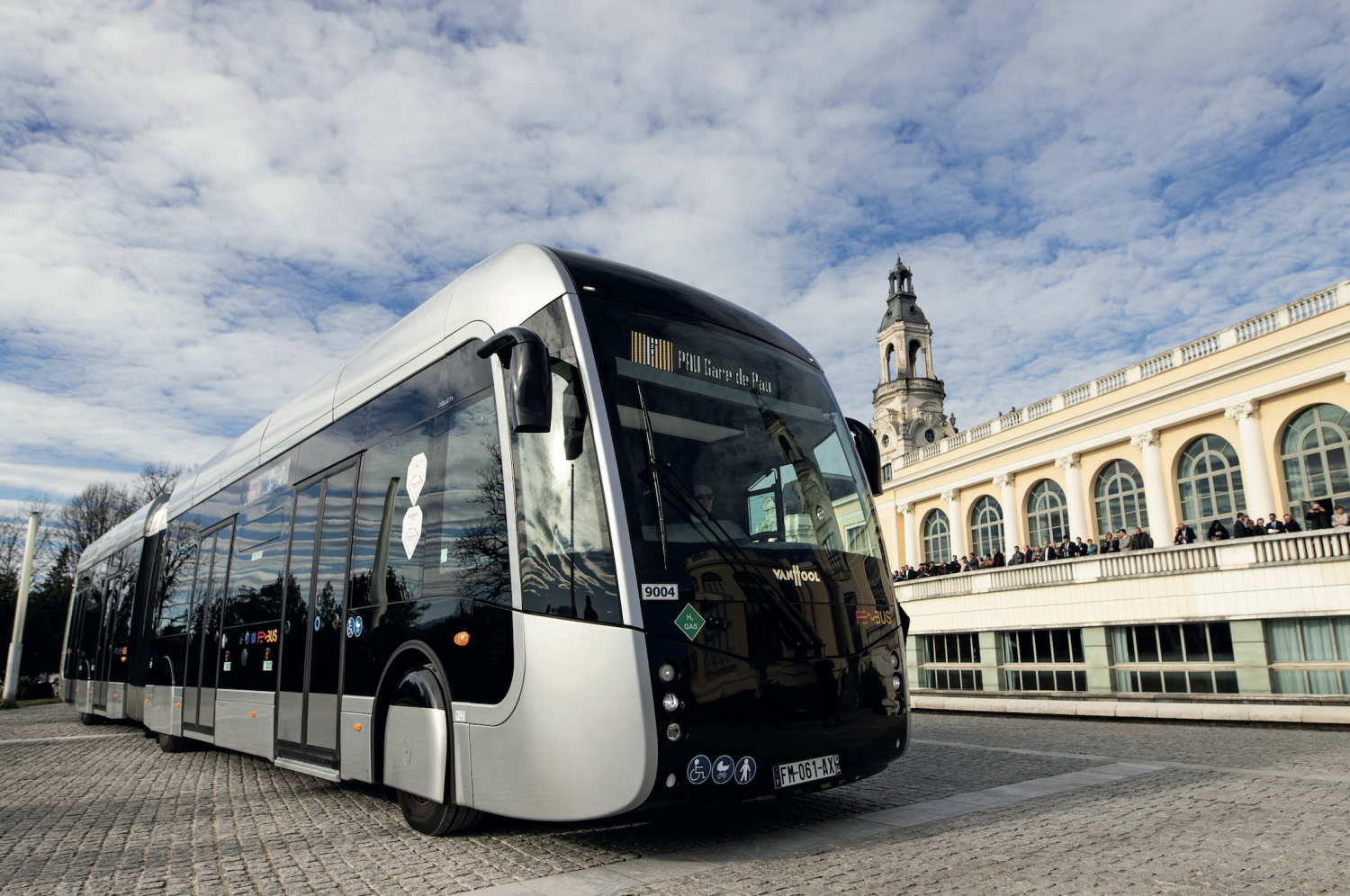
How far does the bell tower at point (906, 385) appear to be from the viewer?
73.0m

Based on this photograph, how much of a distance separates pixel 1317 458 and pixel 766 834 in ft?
97.1

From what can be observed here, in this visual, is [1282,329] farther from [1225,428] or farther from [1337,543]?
[1337,543]

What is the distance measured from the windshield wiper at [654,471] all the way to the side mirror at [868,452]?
206 cm

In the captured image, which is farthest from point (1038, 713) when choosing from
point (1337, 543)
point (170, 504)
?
point (170, 504)

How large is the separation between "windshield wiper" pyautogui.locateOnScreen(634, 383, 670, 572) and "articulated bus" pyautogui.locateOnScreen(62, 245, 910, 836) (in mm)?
23

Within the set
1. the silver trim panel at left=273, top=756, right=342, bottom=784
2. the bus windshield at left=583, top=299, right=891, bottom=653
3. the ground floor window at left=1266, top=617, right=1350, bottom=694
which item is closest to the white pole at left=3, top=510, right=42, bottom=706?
the silver trim panel at left=273, top=756, right=342, bottom=784

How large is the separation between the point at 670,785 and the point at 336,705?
129 inches

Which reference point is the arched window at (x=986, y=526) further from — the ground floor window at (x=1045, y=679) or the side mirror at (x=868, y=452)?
the side mirror at (x=868, y=452)

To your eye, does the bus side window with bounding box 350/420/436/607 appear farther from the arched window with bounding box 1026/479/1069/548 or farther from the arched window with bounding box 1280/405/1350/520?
the arched window with bounding box 1026/479/1069/548

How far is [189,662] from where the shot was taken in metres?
10.6

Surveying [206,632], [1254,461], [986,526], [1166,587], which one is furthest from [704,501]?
[986,526]

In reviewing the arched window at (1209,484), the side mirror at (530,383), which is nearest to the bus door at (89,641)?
the side mirror at (530,383)

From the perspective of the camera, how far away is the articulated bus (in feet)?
15.6

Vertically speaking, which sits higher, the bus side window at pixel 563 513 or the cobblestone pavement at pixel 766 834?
the bus side window at pixel 563 513
